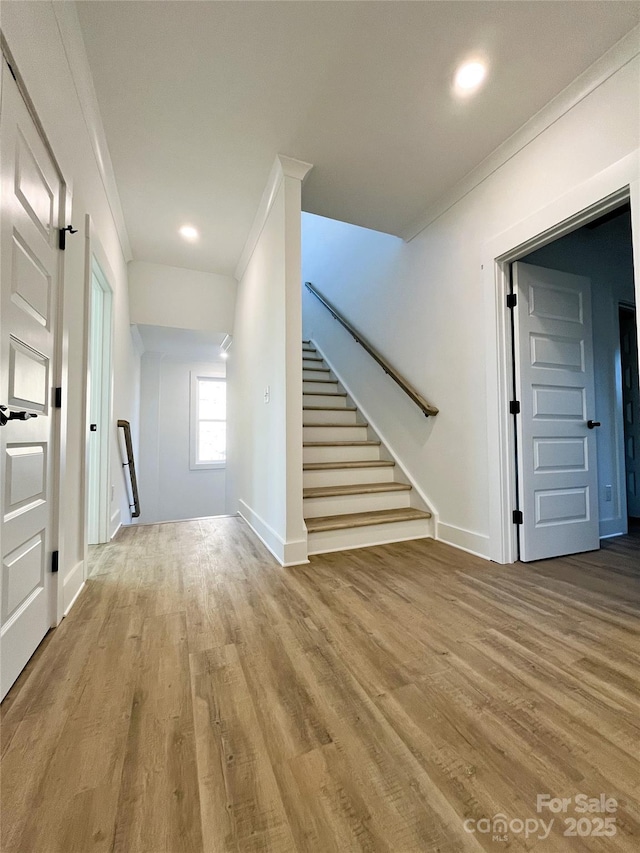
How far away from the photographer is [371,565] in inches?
86.8

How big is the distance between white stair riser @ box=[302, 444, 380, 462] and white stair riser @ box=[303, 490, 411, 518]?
20.1 inches

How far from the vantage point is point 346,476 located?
303 centimetres

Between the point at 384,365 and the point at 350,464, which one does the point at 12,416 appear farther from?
the point at 384,365

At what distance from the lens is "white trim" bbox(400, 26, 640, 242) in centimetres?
161

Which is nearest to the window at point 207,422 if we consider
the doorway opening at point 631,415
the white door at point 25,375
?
the white door at point 25,375

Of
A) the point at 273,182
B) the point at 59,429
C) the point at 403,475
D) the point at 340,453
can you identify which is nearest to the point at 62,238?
the point at 59,429

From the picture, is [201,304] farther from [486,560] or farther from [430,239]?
[486,560]

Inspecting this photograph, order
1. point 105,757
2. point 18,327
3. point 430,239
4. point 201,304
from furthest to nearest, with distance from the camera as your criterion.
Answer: point 201,304
point 430,239
point 18,327
point 105,757

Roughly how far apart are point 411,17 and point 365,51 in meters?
0.22

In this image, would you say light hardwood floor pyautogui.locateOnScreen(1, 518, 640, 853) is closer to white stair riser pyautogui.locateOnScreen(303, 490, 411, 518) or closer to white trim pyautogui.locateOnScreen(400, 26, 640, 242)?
white stair riser pyautogui.locateOnScreen(303, 490, 411, 518)

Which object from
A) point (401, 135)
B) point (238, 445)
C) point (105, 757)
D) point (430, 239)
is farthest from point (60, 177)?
point (238, 445)

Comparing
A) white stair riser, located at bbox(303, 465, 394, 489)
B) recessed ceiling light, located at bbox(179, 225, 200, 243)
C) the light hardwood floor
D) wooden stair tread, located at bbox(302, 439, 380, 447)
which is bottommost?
the light hardwood floor

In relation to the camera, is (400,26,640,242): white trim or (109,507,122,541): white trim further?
(109,507,122,541): white trim

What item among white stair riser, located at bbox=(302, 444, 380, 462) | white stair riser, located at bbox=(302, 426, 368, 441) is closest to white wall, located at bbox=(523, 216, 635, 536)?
white stair riser, located at bbox=(302, 444, 380, 462)
